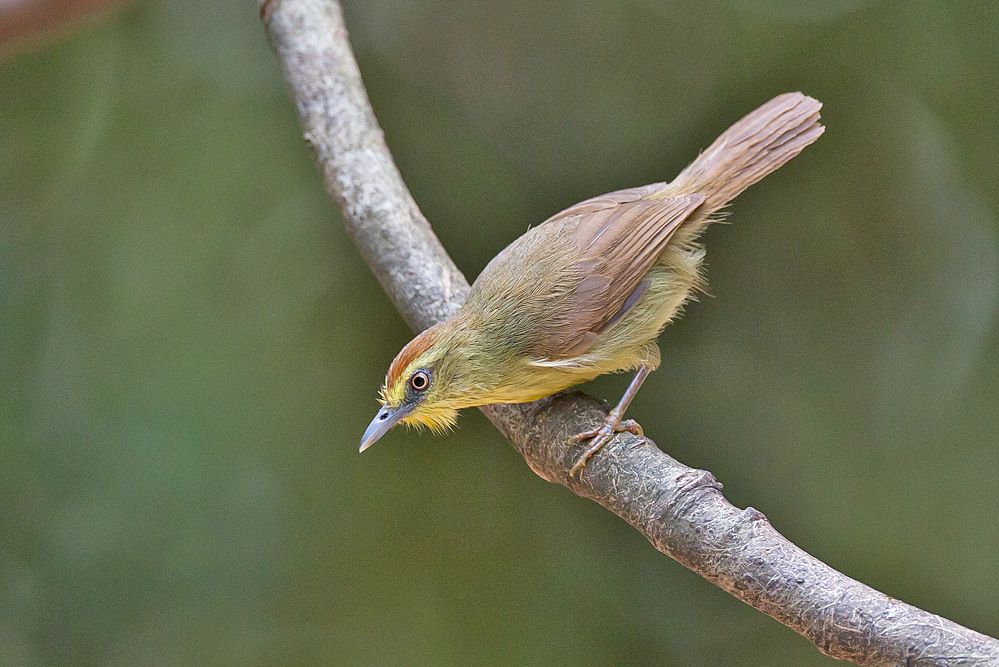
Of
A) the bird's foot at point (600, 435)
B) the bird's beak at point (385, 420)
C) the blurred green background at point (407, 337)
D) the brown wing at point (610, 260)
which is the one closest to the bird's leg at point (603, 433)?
the bird's foot at point (600, 435)

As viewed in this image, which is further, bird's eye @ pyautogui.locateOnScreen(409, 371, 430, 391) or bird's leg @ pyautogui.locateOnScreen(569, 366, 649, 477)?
bird's eye @ pyautogui.locateOnScreen(409, 371, 430, 391)

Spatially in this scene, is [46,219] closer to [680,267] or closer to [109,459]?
[109,459]

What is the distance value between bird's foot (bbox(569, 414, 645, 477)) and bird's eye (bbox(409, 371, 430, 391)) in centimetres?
43

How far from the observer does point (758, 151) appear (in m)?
2.79

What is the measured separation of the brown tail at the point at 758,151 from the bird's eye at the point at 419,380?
930mm

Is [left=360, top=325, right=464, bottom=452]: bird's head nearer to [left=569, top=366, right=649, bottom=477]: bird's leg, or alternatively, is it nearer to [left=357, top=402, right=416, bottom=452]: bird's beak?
[left=357, top=402, right=416, bottom=452]: bird's beak

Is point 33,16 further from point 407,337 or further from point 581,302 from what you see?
point 407,337

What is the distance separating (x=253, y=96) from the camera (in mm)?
4434

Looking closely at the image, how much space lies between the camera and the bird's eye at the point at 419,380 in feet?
8.39

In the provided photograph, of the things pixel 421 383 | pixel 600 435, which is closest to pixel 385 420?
pixel 421 383

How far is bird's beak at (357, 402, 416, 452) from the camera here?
102 inches

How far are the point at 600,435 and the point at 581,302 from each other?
0.38 m

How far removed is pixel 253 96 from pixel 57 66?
863 mm

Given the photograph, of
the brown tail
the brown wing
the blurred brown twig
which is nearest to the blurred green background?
the brown tail
